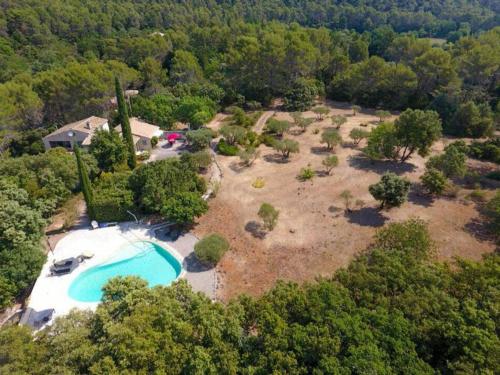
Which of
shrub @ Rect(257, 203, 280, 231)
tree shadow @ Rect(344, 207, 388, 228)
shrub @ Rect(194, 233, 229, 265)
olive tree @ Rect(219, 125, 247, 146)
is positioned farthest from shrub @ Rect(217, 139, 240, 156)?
shrub @ Rect(194, 233, 229, 265)

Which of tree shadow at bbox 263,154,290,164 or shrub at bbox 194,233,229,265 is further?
tree shadow at bbox 263,154,290,164

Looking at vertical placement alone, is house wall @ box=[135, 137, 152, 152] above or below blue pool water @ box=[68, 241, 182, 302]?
above

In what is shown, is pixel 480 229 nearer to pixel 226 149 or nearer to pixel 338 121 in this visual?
pixel 338 121

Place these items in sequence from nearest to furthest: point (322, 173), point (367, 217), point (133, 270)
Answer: point (133, 270) → point (367, 217) → point (322, 173)

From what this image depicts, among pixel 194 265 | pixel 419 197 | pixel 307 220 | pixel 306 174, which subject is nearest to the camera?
pixel 194 265

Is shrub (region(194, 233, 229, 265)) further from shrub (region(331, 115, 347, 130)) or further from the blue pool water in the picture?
shrub (region(331, 115, 347, 130))

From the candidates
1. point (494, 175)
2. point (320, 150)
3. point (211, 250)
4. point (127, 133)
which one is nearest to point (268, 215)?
Answer: point (211, 250)

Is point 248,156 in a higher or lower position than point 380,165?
higher
